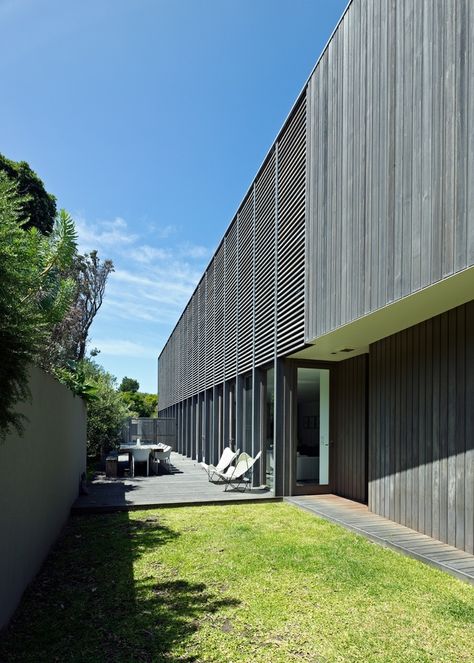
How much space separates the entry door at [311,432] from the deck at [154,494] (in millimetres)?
775

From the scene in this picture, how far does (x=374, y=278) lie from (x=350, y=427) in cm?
396

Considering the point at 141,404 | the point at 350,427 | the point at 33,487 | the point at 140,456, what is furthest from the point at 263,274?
the point at 141,404

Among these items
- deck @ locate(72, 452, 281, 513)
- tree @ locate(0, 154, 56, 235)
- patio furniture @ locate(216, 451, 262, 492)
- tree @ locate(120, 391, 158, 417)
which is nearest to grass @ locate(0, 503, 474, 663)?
deck @ locate(72, 452, 281, 513)

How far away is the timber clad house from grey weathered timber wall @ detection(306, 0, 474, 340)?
0.07ft

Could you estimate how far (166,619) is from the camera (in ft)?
11.6

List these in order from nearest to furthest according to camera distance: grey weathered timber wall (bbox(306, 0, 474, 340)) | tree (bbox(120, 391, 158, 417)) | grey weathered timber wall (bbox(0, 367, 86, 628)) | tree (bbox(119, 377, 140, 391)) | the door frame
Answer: grey weathered timber wall (bbox(0, 367, 86, 628)) → grey weathered timber wall (bbox(306, 0, 474, 340)) → the door frame → tree (bbox(120, 391, 158, 417)) → tree (bbox(119, 377, 140, 391))

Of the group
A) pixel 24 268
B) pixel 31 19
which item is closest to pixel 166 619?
pixel 24 268

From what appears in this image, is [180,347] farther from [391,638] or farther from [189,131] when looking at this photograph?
[391,638]

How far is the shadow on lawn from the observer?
3031mm

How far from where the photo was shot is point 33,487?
448 cm

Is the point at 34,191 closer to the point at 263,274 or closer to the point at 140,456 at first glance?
the point at 140,456

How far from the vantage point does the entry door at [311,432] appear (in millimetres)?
9047

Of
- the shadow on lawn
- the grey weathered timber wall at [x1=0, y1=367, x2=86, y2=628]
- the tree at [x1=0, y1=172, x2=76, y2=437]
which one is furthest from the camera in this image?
the grey weathered timber wall at [x1=0, y1=367, x2=86, y2=628]

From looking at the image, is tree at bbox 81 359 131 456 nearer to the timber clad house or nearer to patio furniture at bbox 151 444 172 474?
patio furniture at bbox 151 444 172 474
